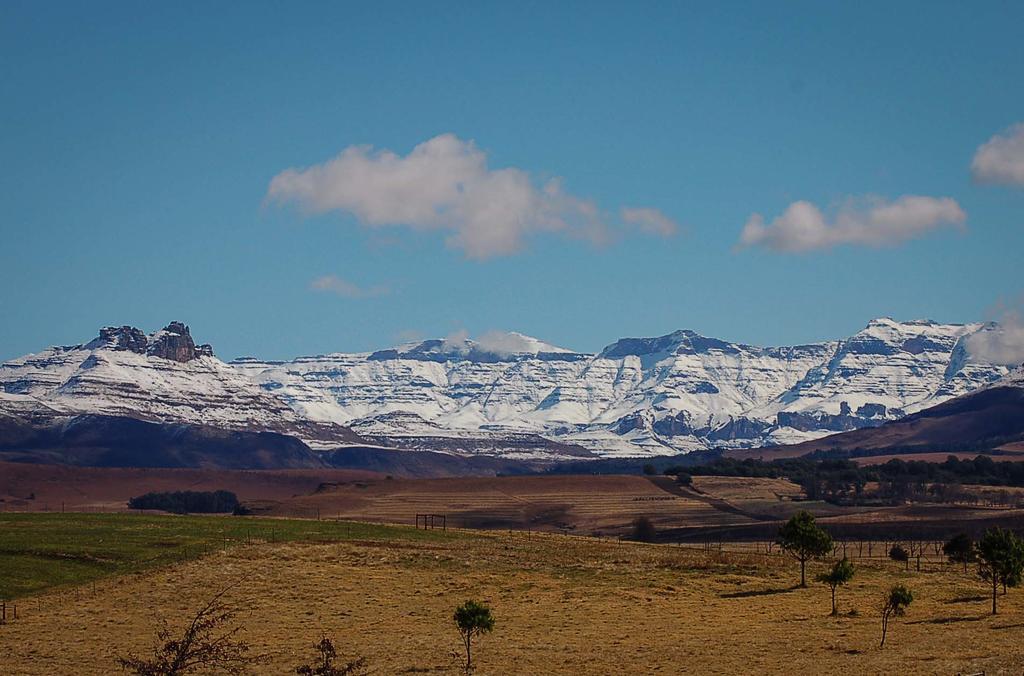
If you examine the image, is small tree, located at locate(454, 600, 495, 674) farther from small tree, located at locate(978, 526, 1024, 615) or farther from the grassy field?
small tree, located at locate(978, 526, 1024, 615)

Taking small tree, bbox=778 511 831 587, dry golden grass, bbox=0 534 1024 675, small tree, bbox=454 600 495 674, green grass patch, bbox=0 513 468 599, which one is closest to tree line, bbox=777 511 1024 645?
small tree, bbox=778 511 831 587

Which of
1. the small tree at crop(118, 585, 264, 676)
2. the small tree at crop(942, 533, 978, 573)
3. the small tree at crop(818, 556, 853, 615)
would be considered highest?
the small tree at crop(942, 533, 978, 573)

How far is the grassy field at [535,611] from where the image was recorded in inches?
3081

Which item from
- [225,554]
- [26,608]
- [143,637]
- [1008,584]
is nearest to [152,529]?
[225,554]

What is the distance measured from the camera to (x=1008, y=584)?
98688 mm

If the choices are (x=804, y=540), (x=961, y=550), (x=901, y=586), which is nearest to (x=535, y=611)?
(x=901, y=586)

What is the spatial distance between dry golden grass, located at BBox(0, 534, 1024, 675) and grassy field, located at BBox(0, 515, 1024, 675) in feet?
0.56

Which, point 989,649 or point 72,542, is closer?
point 989,649

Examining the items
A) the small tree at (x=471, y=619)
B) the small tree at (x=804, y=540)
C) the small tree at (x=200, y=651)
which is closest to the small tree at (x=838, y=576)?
the small tree at (x=804, y=540)

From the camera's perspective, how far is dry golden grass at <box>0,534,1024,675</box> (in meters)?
78.1

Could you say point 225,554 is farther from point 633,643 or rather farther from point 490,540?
point 633,643

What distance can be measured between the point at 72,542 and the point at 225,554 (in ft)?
52.6

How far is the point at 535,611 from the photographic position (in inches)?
3839

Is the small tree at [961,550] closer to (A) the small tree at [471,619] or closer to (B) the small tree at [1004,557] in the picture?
(B) the small tree at [1004,557]
